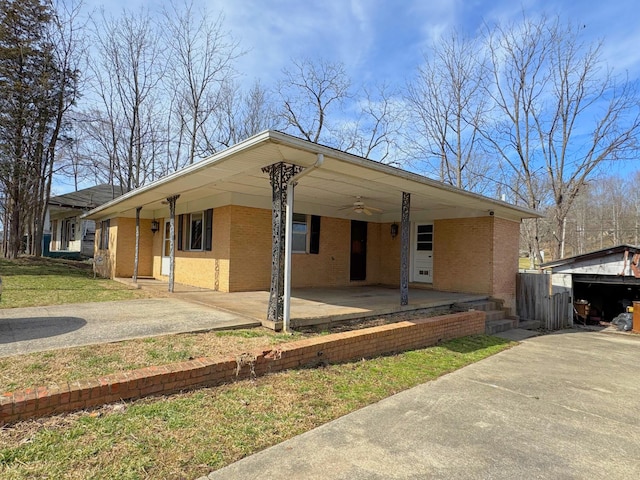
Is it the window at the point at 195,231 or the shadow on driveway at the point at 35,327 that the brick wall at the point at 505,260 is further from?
the shadow on driveway at the point at 35,327

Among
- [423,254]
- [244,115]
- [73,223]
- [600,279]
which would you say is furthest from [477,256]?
[73,223]

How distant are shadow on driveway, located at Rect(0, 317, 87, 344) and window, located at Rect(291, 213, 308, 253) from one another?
5.83 metres

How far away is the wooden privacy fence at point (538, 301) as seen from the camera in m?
11.4

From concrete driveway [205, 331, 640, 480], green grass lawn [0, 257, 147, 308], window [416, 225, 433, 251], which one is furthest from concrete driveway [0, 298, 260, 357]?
window [416, 225, 433, 251]

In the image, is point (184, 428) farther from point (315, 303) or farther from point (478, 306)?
point (478, 306)

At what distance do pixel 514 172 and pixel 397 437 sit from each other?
70.0 ft

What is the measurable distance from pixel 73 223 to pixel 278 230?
77.7 feet

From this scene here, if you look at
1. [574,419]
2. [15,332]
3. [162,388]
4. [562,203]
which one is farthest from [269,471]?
[562,203]

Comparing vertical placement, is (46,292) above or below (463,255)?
below

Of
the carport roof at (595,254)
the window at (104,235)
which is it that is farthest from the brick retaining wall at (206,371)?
the window at (104,235)

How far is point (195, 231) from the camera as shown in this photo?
36.3 ft

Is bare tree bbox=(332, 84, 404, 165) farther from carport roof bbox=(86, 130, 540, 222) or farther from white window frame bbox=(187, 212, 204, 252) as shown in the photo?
white window frame bbox=(187, 212, 204, 252)

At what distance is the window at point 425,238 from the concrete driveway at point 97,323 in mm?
7405

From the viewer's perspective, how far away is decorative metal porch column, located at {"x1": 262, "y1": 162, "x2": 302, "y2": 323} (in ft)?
18.3
